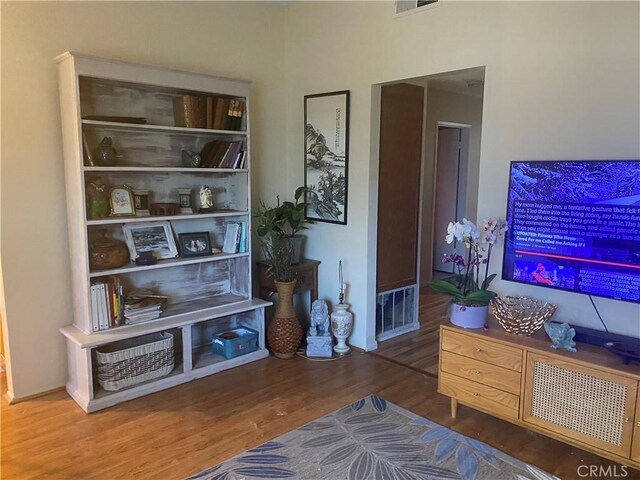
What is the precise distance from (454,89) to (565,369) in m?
4.25

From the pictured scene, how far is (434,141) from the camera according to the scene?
5898mm

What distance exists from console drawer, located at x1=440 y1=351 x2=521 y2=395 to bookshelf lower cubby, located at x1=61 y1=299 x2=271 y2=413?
5.00 ft

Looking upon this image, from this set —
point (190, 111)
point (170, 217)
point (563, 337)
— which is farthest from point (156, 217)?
point (563, 337)

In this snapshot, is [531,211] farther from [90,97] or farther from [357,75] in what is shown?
[90,97]

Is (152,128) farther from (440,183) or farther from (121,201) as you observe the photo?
(440,183)

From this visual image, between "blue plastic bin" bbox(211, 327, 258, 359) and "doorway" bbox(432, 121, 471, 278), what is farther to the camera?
"doorway" bbox(432, 121, 471, 278)

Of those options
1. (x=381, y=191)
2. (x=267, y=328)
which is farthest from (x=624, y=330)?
(x=267, y=328)

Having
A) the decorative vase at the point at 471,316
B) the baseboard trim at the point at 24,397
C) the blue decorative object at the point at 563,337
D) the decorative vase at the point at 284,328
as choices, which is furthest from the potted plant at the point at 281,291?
the blue decorative object at the point at 563,337

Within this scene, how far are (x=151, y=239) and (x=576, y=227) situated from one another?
2.69 m

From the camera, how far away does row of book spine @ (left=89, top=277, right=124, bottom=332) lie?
299 centimetres

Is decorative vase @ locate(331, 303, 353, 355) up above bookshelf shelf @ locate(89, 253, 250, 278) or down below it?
below

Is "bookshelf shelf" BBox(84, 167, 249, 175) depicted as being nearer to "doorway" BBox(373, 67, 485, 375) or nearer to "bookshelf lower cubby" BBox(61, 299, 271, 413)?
"bookshelf lower cubby" BBox(61, 299, 271, 413)

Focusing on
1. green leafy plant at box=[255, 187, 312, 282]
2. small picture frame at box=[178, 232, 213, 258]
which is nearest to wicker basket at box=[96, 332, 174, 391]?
small picture frame at box=[178, 232, 213, 258]

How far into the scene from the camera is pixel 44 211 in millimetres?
3041
